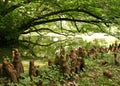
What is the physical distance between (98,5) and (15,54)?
641 cm

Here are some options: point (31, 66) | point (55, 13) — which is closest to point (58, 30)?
point (55, 13)

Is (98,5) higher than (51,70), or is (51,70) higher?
(98,5)

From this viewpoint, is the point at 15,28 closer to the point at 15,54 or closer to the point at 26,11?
the point at 26,11

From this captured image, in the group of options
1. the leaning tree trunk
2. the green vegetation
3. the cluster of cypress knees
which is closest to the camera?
the cluster of cypress knees

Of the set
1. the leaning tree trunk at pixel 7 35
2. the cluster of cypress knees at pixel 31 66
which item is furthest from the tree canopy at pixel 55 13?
the cluster of cypress knees at pixel 31 66

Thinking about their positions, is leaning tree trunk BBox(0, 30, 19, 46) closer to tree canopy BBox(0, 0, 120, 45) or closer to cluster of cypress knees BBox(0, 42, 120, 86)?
tree canopy BBox(0, 0, 120, 45)

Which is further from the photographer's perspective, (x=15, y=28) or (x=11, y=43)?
(x=11, y=43)

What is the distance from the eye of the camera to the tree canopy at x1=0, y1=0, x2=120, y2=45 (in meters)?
11.2

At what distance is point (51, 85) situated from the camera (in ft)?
19.0

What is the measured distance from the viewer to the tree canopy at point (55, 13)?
1123 centimetres

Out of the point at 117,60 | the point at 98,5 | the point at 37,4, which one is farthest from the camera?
the point at 37,4

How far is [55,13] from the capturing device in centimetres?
1287

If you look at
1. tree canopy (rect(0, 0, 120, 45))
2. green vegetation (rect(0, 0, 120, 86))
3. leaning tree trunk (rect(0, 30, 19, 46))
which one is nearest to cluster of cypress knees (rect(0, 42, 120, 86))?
green vegetation (rect(0, 0, 120, 86))

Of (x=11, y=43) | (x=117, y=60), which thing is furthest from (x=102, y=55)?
(x=11, y=43)
